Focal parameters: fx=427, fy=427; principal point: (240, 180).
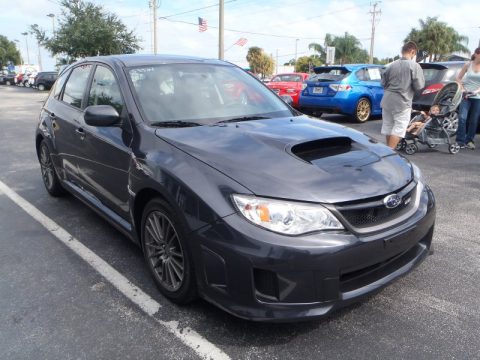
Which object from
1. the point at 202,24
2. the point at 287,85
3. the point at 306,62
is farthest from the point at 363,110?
the point at 306,62

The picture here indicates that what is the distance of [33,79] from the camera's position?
133 feet

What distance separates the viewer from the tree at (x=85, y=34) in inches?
1174

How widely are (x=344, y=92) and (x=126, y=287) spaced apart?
9054mm

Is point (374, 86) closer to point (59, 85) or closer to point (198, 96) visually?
point (59, 85)

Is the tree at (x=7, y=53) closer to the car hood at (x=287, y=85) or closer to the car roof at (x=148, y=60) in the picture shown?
the car hood at (x=287, y=85)

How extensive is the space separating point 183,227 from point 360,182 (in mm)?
1041

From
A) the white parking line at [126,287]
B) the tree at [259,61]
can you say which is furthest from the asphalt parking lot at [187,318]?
the tree at [259,61]

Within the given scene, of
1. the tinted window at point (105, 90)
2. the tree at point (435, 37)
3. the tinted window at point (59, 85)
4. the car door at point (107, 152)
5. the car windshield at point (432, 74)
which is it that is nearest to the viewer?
the car door at point (107, 152)

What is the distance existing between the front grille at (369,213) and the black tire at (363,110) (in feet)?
29.6

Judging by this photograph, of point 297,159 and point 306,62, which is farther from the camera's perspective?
point 306,62

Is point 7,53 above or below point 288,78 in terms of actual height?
above

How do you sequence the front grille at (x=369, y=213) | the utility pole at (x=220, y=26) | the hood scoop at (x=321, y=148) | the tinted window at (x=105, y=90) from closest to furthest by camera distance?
1. the front grille at (x=369, y=213)
2. the hood scoop at (x=321, y=148)
3. the tinted window at (x=105, y=90)
4. the utility pole at (x=220, y=26)

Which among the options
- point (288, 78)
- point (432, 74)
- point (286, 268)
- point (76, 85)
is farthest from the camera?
point (288, 78)

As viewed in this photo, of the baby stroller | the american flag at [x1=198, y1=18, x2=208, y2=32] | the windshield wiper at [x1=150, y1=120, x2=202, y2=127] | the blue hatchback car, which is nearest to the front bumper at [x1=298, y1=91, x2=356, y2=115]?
the blue hatchback car
